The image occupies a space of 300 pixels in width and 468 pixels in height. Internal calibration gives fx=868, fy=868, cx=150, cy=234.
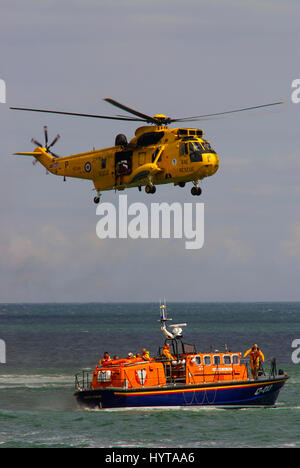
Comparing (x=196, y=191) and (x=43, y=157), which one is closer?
(x=196, y=191)

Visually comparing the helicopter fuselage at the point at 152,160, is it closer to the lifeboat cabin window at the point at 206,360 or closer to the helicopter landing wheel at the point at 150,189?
the helicopter landing wheel at the point at 150,189

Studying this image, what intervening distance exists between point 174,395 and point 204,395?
171 centimetres

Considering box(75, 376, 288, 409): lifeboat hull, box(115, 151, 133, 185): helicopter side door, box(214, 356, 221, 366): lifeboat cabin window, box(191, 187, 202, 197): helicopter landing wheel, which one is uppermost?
box(115, 151, 133, 185): helicopter side door

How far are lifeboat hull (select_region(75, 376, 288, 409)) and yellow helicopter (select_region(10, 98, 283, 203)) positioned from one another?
10.5 metres

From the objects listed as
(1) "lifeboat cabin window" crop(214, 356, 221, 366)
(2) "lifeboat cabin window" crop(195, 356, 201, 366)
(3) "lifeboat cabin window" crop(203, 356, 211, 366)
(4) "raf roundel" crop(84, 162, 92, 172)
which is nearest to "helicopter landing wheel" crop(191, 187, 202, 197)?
(4) "raf roundel" crop(84, 162, 92, 172)

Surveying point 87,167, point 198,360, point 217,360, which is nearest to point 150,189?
point 87,167

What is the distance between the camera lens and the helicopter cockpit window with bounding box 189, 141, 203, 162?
1710 inches

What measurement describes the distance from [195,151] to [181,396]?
1313 cm

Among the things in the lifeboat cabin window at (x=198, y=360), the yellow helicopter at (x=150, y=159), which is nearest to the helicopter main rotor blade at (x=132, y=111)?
the yellow helicopter at (x=150, y=159)

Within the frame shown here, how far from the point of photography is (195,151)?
43.7m

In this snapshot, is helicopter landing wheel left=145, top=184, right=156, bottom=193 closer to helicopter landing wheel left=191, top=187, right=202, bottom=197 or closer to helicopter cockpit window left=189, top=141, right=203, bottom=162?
helicopter landing wheel left=191, top=187, right=202, bottom=197

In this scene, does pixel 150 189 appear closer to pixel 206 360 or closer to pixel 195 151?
pixel 195 151
